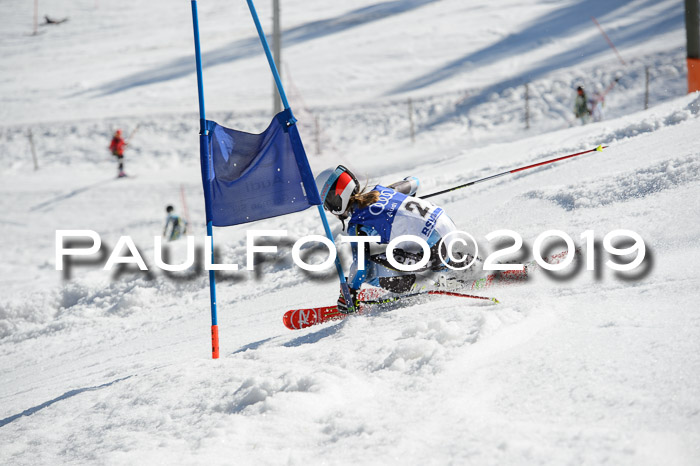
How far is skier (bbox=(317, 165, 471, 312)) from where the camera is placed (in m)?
5.66

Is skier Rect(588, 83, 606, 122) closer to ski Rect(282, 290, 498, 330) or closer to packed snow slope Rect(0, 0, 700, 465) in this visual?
packed snow slope Rect(0, 0, 700, 465)

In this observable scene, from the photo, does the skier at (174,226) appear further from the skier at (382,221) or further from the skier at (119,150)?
the skier at (382,221)

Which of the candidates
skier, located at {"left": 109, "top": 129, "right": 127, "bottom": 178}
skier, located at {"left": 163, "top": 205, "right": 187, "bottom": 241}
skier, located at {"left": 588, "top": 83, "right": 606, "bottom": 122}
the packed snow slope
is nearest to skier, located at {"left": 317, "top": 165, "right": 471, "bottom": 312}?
the packed snow slope

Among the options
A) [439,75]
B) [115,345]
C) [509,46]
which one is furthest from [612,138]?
[509,46]

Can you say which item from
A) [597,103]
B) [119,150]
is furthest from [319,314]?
[119,150]

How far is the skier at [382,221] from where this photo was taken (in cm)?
566

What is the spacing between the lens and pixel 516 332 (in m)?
4.32

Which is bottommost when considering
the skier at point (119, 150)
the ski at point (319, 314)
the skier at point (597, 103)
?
the ski at point (319, 314)

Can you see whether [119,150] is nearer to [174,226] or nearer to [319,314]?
[174,226]

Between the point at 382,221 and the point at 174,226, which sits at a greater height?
the point at 382,221

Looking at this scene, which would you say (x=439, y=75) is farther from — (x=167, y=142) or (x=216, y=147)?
(x=216, y=147)

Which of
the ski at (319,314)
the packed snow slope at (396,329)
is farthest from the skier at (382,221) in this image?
the packed snow slope at (396,329)

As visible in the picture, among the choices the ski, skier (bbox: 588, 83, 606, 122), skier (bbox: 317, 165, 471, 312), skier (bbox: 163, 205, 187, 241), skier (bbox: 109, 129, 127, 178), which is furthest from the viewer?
skier (bbox: 109, 129, 127, 178)

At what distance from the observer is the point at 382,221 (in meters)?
5.65
